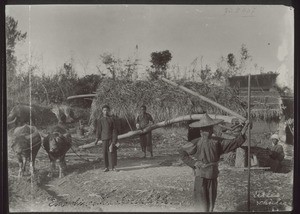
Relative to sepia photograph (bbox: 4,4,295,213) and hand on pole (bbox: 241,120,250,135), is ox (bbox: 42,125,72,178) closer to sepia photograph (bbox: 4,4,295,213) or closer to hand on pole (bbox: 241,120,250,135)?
sepia photograph (bbox: 4,4,295,213)

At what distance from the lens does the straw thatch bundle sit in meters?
3.22

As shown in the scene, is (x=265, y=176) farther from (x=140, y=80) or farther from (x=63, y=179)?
(x=63, y=179)

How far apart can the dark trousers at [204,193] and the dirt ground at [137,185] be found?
0.15 ft

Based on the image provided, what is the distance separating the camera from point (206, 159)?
3.17 metres

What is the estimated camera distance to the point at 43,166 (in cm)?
321

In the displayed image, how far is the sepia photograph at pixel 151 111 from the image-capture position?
3158mm

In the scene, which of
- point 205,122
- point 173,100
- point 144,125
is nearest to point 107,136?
point 144,125

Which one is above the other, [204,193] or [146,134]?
[146,134]

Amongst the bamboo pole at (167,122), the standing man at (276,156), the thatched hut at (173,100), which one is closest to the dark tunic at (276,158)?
the standing man at (276,156)

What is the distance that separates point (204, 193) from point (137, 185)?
50cm

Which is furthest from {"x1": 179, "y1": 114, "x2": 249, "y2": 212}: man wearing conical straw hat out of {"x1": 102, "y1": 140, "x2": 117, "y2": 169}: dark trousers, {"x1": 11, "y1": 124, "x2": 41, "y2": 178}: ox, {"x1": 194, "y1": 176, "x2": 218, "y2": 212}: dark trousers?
{"x1": 11, "y1": 124, "x2": 41, "y2": 178}: ox

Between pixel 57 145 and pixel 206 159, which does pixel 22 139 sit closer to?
pixel 57 145

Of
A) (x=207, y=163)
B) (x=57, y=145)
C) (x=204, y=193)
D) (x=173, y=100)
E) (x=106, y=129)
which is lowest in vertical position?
(x=204, y=193)
